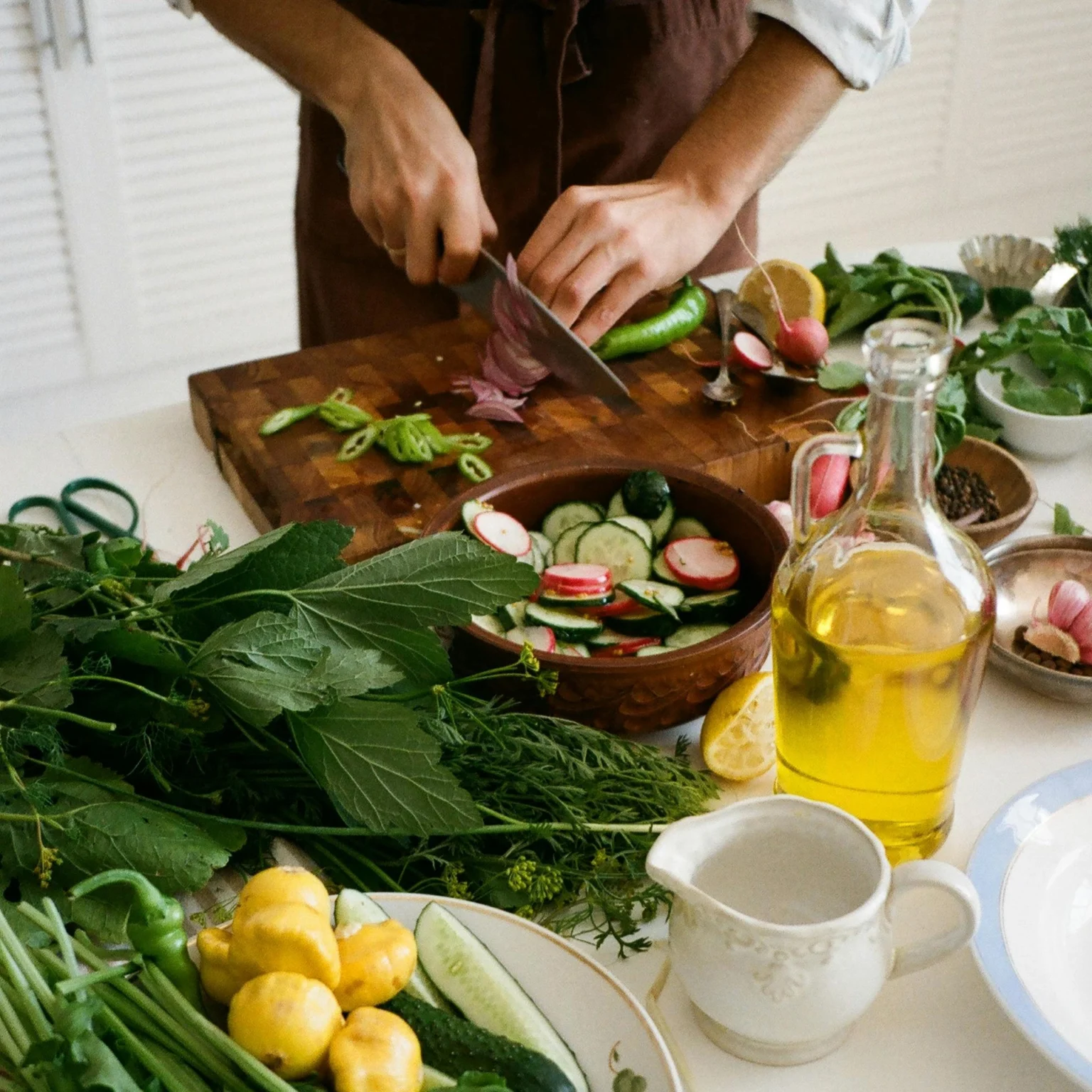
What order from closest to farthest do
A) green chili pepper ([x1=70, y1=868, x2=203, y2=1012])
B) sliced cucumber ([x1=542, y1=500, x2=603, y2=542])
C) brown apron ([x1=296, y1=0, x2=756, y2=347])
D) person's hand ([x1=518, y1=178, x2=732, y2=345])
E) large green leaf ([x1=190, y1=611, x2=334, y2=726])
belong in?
green chili pepper ([x1=70, y1=868, x2=203, y2=1012]) < large green leaf ([x1=190, y1=611, x2=334, y2=726]) < sliced cucumber ([x1=542, y1=500, x2=603, y2=542]) < person's hand ([x1=518, y1=178, x2=732, y2=345]) < brown apron ([x1=296, y1=0, x2=756, y2=347])

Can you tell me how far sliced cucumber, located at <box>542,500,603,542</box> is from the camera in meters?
1.10

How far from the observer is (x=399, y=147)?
4.57ft

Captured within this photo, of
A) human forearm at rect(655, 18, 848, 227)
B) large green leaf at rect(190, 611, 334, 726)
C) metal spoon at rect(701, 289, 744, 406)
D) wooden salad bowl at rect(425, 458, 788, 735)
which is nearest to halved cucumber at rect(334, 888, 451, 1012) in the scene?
large green leaf at rect(190, 611, 334, 726)

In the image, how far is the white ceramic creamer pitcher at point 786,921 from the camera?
2.21 ft

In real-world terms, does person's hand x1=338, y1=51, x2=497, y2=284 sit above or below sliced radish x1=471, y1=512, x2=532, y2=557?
above

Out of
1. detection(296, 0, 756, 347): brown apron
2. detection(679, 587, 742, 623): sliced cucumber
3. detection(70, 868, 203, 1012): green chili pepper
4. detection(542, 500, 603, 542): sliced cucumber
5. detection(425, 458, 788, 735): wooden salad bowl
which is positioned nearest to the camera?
detection(70, 868, 203, 1012): green chili pepper

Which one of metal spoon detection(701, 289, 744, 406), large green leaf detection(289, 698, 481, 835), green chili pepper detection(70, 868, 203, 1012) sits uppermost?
green chili pepper detection(70, 868, 203, 1012)

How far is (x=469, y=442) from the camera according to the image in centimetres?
133

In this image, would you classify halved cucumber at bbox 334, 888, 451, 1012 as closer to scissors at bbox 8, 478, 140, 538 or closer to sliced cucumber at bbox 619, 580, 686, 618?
sliced cucumber at bbox 619, 580, 686, 618

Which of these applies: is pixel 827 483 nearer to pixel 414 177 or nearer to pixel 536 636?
pixel 536 636

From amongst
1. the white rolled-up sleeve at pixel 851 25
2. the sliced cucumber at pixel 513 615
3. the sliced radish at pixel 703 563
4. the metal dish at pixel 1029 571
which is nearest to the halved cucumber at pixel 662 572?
the sliced radish at pixel 703 563

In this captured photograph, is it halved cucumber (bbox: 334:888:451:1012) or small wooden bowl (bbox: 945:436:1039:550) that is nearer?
halved cucumber (bbox: 334:888:451:1012)

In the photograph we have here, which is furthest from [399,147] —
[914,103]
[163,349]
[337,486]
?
[914,103]

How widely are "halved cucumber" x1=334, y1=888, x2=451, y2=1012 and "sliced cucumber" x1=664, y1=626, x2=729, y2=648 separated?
34 cm
